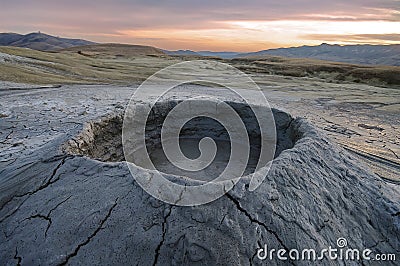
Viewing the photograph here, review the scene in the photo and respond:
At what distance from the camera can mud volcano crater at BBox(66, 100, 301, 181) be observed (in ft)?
9.95

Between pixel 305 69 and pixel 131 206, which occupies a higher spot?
pixel 131 206

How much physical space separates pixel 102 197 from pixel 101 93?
7.24 meters

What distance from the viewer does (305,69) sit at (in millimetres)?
19094

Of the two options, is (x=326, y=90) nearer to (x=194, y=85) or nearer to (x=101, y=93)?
(x=194, y=85)

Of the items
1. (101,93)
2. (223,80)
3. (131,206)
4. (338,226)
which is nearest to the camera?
(131,206)

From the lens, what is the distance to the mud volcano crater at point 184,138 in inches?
119

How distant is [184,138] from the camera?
4.11 m

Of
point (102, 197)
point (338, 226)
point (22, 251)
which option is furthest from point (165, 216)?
point (338, 226)

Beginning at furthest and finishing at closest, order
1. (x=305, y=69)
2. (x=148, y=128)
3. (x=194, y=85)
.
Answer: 1. (x=305, y=69)
2. (x=194, y=85)
3. (x=148, y=128)

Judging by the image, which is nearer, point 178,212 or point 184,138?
point 178,212

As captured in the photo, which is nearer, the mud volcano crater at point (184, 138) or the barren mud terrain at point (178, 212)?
the barren mud terrain at point (178, 212)

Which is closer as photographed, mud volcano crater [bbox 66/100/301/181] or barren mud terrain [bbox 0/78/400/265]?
barren mud terrain [bbox 0/78/400/265]

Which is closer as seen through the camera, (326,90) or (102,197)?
(102,197)

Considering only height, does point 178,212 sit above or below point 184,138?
above
